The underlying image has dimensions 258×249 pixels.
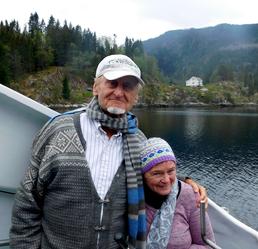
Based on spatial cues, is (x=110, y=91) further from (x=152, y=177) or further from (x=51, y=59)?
(x=51, y=59)

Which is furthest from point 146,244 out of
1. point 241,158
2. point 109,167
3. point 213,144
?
point 213,144

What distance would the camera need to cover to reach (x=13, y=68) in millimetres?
89375

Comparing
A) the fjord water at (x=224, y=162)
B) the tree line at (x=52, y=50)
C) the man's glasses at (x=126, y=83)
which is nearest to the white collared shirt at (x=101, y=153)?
the man's glasses at (x=126, y=83)

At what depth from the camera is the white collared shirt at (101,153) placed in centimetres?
217

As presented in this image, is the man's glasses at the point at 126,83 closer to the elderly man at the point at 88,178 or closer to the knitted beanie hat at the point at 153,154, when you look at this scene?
the elderly man at the point at 88,178

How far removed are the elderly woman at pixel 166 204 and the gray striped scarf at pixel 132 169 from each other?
0.40ft

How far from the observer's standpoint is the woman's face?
243 centimetres

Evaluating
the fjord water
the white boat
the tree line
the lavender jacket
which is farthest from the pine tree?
the lavender jacket

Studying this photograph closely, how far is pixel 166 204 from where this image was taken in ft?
8.12

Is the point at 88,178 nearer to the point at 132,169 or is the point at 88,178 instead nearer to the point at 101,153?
the point at 101,153

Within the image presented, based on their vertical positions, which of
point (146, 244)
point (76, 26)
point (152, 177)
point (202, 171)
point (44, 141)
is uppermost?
point (76, 26)

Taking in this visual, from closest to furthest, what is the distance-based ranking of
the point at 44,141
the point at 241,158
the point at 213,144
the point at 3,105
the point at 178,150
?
the point at 44,141, the point at 3,105, the point at 241,158, the point at 178,150, the point at 213,144

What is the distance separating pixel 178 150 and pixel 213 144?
6.67 meters

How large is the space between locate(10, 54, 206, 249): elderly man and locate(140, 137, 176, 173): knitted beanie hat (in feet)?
0.43
